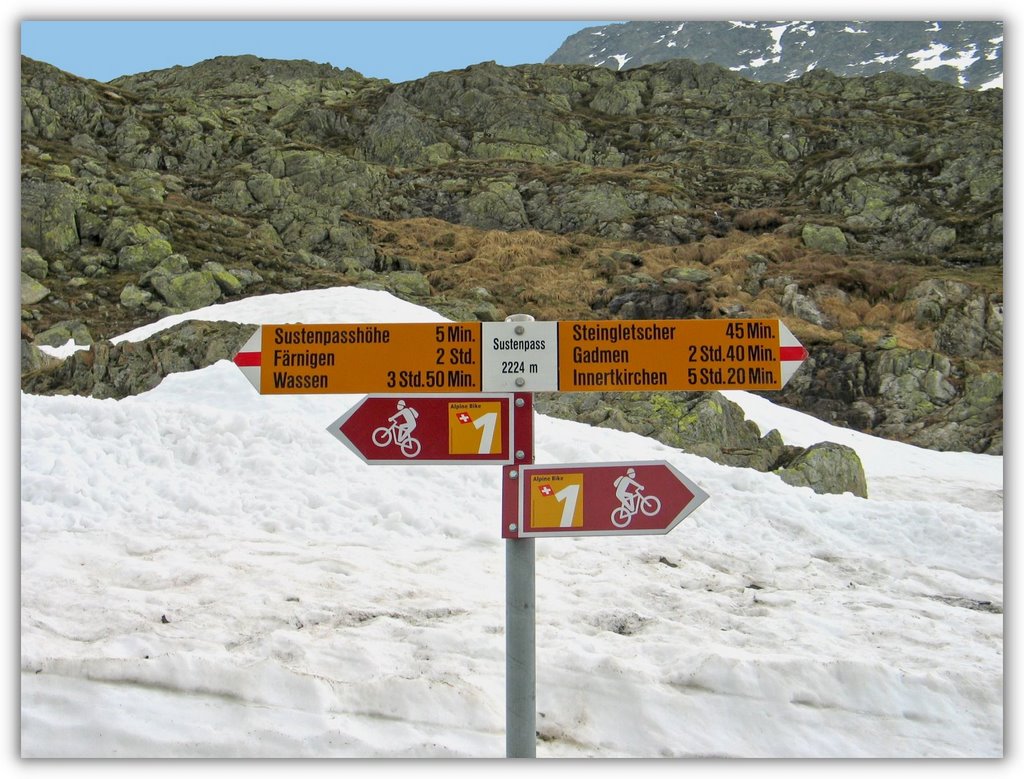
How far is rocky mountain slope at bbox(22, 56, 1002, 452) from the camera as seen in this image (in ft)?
55.0

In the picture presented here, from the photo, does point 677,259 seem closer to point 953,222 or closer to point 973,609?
point 953,222

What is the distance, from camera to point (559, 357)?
2.91 metres

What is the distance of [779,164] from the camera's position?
35312 millimetres

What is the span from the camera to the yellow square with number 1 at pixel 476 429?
286 centimetres

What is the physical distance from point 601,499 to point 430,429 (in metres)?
0.62

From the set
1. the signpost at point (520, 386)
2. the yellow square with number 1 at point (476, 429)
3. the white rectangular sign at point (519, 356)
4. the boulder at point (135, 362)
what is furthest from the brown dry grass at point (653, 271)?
the yellow square with number 1 at point (476, 429)

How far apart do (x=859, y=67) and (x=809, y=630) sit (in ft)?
105

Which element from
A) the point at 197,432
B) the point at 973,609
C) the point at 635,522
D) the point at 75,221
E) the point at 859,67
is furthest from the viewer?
the point at 859,67

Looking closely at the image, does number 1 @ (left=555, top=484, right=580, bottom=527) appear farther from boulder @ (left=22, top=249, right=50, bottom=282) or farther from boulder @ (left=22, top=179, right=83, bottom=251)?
boulder @ (left=22, top=179, right=83, bottom=251)

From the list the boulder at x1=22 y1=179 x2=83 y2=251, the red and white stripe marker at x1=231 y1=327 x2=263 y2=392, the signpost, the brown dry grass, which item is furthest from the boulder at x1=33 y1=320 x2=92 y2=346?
the signpost

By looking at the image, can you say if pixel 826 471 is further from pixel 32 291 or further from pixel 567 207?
pixel 567 207

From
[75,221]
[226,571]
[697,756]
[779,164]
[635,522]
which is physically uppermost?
[779,164]

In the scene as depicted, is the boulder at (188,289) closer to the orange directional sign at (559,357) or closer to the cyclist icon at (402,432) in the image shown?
the orange directional sign at (559,357)

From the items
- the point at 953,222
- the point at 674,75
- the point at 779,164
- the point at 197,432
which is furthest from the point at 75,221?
the point at 674,75
